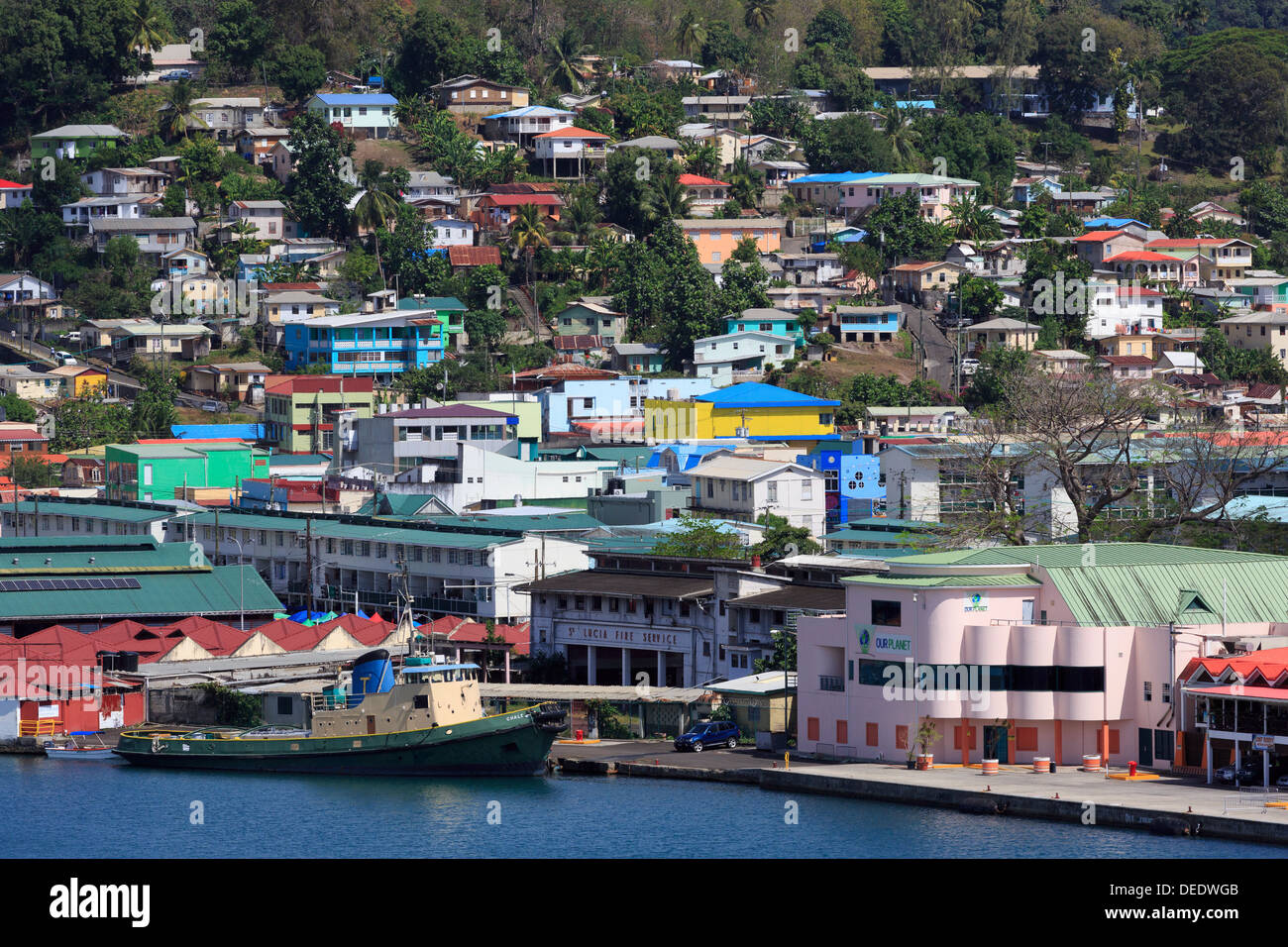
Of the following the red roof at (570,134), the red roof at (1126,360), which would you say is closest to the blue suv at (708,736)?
the red roof at (1126,360)

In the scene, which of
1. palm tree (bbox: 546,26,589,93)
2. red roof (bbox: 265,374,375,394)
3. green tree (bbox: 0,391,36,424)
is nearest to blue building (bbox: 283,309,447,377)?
red roof (bbox: 265,374,375,394)

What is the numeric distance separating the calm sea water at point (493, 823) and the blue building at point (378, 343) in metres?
45.7

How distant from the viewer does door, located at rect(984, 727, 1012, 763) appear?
41000 mm

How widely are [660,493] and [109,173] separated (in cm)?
4256

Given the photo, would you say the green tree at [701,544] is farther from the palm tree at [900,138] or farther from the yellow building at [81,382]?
the palm tree at [900,138]

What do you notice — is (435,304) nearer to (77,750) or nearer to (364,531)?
(364,531)

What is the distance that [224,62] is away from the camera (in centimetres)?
11162

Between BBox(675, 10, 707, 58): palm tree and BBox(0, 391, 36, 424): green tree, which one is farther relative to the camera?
BBox(675, 10, 707, 58): palm tree

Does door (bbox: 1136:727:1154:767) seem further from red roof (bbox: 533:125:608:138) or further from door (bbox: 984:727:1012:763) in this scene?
red roof (bbox: 533:125:608:138)

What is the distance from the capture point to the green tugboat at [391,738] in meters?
43.9

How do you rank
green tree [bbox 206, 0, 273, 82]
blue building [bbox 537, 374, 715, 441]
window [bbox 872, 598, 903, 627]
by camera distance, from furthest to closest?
green tree [bbox 206, 0, 273, 82] → blue building [bbox 537, 374, 715, 441] → window [bbox 872, 598, 903, 627]

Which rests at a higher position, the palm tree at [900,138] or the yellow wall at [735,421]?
the palm tree at [900,138]

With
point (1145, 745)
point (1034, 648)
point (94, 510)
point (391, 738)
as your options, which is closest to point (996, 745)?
point (1034, 648)

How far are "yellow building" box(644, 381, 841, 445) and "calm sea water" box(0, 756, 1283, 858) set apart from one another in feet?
130
